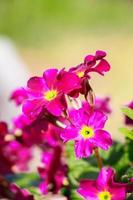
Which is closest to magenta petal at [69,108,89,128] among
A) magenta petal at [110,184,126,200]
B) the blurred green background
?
magenta petal at [110,184,126,200]

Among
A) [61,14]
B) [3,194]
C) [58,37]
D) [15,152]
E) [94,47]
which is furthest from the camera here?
[61,14]

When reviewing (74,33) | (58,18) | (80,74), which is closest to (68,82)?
(80,74)

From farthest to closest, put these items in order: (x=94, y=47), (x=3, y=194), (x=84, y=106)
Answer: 1. (x=94, y=47)
2. (x=3, y=194)
3. (x=84, y=106)

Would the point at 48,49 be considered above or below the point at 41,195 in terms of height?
above

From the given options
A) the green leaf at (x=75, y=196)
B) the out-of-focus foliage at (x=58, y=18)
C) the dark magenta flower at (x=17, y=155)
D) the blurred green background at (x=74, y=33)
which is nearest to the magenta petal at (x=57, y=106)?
the green leaf at (x=75, y=196)

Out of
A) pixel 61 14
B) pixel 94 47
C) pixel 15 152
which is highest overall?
pixel 61 14

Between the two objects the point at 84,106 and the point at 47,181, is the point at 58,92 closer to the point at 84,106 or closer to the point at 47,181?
the point at 84,106

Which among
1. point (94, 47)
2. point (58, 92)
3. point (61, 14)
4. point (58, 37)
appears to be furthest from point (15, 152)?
point (61, 14)
